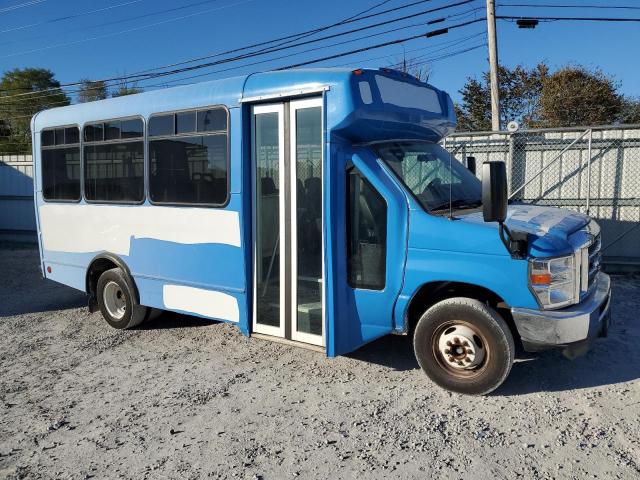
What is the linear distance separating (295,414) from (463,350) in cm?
150

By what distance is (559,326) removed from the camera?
13.6 feet

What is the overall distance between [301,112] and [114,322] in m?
3.92

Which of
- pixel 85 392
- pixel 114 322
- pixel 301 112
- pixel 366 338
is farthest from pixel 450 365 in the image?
pixel 114 322

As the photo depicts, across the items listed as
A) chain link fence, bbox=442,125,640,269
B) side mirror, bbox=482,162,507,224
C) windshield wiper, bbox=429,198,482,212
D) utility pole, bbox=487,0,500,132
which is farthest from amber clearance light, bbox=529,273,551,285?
utility pole, bbox=487,0,500,132

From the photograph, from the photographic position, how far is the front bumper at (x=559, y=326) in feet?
13.7

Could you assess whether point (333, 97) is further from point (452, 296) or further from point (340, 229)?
point (452, 296)

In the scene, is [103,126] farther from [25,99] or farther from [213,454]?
[25,99]

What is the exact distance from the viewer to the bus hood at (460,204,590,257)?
416 centimetres

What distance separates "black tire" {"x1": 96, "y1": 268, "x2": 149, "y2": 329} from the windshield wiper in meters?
3.92

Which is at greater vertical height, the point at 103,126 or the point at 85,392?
the point at 103,126

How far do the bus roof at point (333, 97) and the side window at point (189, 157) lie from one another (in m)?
0.16

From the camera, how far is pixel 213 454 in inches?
150

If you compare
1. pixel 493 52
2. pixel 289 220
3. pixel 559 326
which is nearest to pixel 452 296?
pixel 559 326

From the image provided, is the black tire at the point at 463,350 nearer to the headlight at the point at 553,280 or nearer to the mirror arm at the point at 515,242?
the headlight at the point at 553,280
